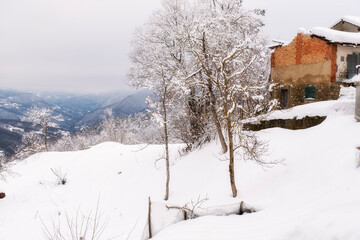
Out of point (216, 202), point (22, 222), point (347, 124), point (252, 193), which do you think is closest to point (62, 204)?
point (22, 222)

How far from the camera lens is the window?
16500 millimetres

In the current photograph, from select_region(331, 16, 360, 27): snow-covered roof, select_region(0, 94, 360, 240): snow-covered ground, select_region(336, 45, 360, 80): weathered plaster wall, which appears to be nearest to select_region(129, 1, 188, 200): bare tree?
select_region(0, 94, 360, 240): snow-covered ground

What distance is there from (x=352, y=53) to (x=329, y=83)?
2718mm

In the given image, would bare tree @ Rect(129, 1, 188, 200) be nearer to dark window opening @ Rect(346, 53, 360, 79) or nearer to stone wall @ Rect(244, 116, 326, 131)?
stone wall @ Rect(244, 116, 326, 131)

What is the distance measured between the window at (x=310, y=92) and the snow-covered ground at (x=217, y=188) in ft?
16.2

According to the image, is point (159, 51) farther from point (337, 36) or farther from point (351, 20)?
point (351, 20)

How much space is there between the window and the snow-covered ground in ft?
16.2

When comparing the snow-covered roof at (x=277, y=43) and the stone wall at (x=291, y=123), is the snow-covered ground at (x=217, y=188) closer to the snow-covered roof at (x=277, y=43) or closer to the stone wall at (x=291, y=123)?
the stone wall at (x=291, y=123)

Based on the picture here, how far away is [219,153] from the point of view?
14.0 metres

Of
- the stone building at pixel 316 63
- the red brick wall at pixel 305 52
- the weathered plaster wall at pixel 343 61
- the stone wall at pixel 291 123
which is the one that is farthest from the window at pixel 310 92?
the stone wall at pixel 291 123

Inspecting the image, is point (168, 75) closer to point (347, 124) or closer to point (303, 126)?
point (303, 126)

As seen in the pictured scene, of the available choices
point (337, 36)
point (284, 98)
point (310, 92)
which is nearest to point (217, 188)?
point (310, 92)

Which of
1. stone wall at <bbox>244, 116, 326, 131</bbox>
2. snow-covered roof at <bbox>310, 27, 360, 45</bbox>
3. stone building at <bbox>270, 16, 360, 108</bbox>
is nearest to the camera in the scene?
stone wall at <bbox>244, 116, 326, 131</bbox>

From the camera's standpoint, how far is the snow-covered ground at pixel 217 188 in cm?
407
